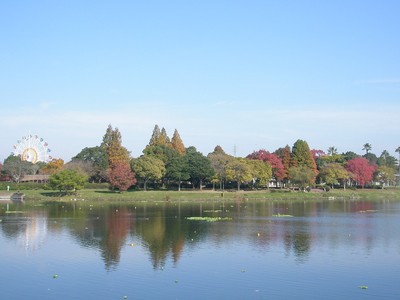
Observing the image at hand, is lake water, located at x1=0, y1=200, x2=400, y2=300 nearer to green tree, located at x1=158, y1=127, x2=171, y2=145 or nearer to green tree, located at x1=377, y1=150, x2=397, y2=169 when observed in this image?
green tree, located at x1=158, y1=127, x2=171, y2=145

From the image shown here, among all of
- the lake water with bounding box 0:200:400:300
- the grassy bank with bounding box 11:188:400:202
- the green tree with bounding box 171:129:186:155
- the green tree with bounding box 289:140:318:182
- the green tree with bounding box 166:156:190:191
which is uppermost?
the green tree with bounding box 171:129:186:155

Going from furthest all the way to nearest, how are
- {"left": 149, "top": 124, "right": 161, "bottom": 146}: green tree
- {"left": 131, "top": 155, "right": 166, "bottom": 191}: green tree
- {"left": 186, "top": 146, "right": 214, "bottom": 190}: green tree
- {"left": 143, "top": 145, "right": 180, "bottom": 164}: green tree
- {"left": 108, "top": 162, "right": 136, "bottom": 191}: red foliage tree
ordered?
{"left": 149, "top": 124, "right": 161, "bottom": 146}: green tree < {"left": 143, "top": 145, "right": 180, "bottom": 164}: green tree < {"left": 186, "top": 146, "right": 214, "bottom": 190}: green tree < {"left": 131, "top": 155, "right": 166, "bottom": 191}: green tree < {"left": 108, "top": 162, "right": 136, "bottom": 191}: red foliage tree

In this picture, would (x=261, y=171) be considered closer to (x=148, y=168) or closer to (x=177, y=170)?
(x=177, y=170)

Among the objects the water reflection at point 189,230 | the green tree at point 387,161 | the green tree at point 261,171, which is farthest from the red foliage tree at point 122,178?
the green tree at point 387,161

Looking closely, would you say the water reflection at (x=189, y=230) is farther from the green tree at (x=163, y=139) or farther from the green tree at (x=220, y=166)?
the green tree at (x=163, y=139)

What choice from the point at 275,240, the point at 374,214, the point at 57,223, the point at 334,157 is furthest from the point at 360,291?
the point at 334,157

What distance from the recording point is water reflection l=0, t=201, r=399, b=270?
39562 mm

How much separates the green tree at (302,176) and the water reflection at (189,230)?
1460 inches

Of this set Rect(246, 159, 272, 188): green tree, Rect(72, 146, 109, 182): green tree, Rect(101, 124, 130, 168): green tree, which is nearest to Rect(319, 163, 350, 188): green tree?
Rect(246, 159, 272, 188): green tree

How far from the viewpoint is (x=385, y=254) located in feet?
120

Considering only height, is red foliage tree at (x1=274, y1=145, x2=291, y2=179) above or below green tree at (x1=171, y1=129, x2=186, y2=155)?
below

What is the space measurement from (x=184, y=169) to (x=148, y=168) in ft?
28.4

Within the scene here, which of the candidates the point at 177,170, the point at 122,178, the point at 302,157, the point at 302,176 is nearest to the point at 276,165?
the point at 302,157

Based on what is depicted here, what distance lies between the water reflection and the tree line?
29.9 metres
